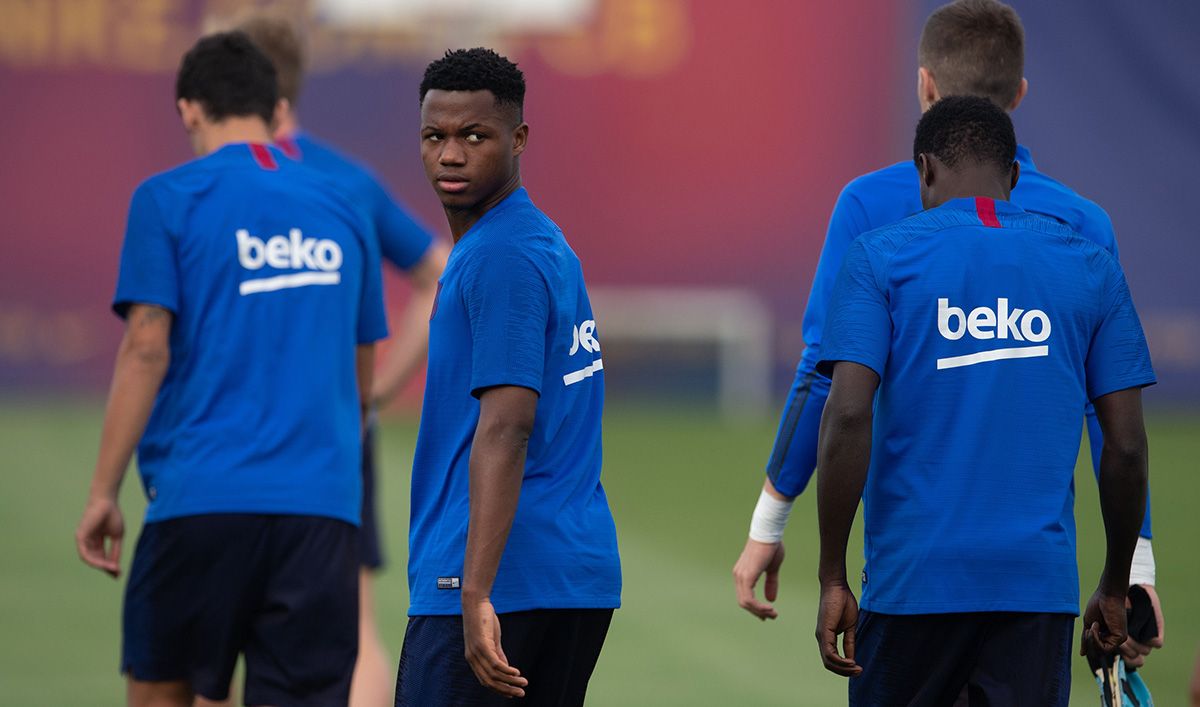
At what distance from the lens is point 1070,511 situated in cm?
346

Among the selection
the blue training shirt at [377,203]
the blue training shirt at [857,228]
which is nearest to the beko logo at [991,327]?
the blue training shirt at [857,228]

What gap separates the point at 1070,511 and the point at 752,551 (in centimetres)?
90

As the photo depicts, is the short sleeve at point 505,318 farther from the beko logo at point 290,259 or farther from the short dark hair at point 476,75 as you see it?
the beko logo at point 290,259

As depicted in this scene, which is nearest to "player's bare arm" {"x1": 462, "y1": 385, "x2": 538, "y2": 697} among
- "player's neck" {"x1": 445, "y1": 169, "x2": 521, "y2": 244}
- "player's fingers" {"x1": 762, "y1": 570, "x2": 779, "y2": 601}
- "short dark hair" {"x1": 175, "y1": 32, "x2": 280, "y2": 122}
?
"player's neck" {"x1": 445, "y1": 169, "x2": 521, "y2": 244}

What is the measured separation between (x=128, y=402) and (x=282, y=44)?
1.64 m

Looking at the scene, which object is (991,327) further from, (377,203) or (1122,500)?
(377,203)

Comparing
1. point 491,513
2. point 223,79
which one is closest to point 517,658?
point 491,513

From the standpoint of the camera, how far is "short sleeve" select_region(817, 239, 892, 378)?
3338mm

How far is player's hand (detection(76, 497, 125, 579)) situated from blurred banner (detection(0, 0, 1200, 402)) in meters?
12.1

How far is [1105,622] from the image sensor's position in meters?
3.56

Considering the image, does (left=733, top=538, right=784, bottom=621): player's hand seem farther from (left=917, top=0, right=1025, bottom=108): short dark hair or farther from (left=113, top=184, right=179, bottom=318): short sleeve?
(left=113, top=184, right=179, bottom=318): short sleeve

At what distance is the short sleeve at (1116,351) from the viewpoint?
342 cm

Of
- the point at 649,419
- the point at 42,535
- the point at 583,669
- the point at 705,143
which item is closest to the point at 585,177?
the point at 705,143

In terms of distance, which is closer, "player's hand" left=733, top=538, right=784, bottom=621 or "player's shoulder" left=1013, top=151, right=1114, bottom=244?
→ "player's shoulder" left=1013, top=151, right=1114, bottom=244
